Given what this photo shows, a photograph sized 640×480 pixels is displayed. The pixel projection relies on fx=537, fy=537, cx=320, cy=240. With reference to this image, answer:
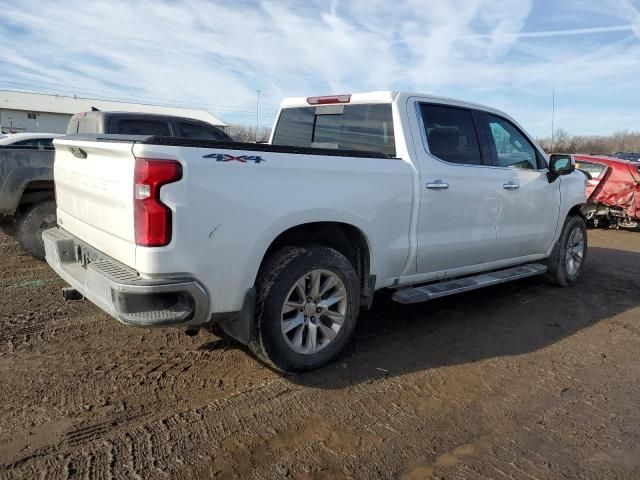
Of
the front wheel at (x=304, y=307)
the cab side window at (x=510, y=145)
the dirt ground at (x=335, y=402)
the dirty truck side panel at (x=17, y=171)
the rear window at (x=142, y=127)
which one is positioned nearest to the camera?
the dirt ground at (x=335, y=402)

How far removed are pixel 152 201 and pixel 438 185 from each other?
2.42 meters

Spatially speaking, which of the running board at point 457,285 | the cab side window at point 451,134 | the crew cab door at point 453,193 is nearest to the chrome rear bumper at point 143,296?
the running board at point 457,285

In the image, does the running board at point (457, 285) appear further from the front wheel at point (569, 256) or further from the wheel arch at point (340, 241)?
the front wheel at point (569, 256)

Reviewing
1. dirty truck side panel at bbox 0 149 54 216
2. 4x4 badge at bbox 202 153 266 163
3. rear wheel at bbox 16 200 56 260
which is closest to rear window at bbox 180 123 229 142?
dirty truck side panel at bbox 0 149 54 216

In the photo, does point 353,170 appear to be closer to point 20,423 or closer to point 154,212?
point 154,212

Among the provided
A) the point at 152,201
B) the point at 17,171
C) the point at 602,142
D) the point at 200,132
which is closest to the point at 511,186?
the point at 152,201

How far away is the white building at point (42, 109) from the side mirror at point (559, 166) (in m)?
58.9

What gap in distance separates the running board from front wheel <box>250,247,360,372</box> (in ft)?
1.81

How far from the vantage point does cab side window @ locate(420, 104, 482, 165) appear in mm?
4633

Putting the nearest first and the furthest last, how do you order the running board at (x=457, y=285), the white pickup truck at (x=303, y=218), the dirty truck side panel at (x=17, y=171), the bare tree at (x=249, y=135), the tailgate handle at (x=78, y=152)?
the white pickup truck at (x=303, y=218) < the tailgate handle at (x=78, y=152) < the running board at (x=457, y=285) < the dirty truck side panel at (x=17, y=171) < the bare tree at (x=249, y=135)

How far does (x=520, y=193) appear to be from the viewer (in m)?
5.39

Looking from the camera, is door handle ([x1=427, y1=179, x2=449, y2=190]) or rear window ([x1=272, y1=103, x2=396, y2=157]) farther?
rear window ([x1=272, y1=103, x2=396, y2=157])

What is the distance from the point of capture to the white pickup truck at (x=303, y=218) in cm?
302

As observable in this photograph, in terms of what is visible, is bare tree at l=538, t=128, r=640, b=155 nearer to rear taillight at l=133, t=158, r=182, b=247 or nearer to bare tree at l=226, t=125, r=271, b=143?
bare tree at l=226, t=125, r=271, b=143
